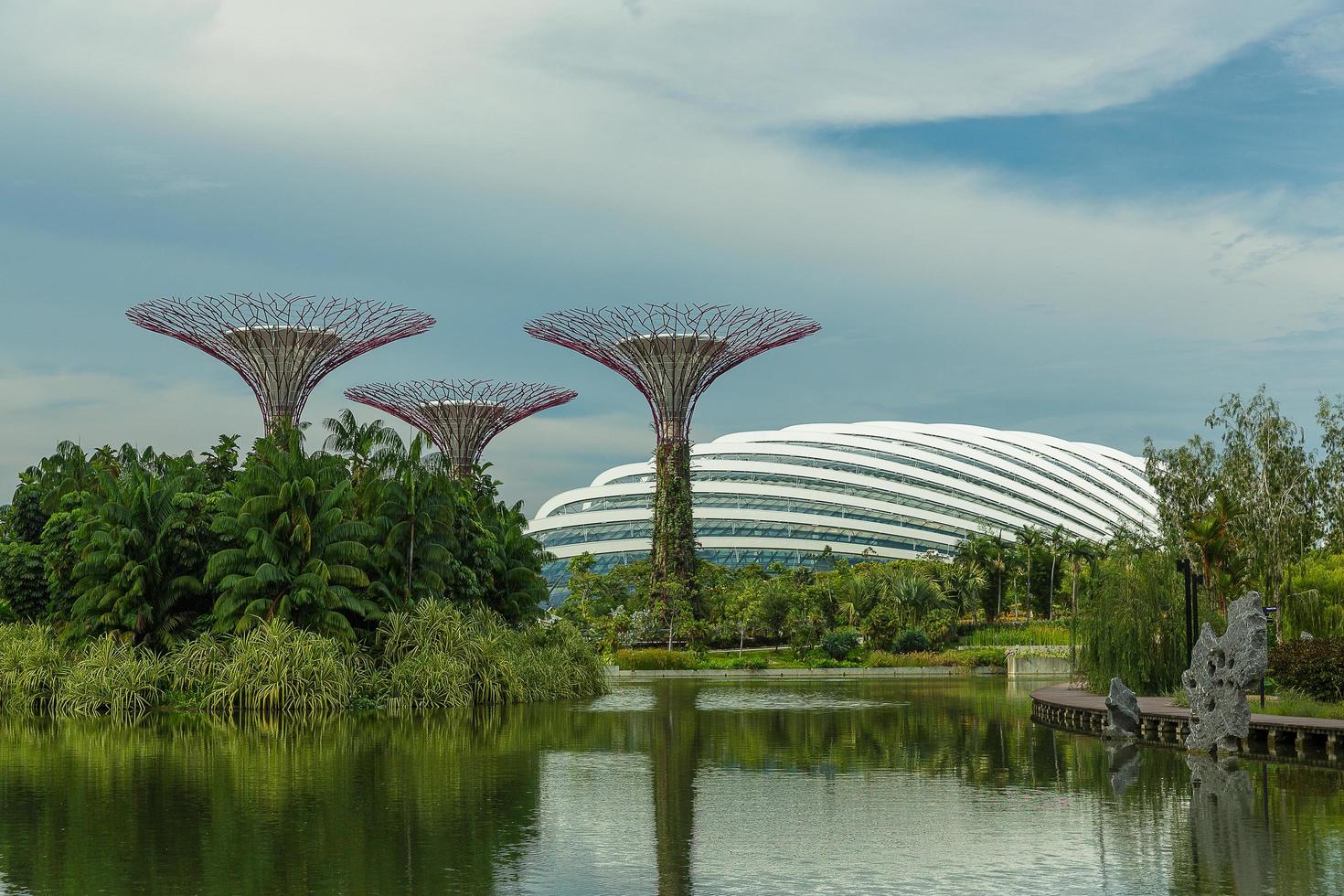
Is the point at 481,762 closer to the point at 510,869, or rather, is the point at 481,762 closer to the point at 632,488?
the point at 510,869

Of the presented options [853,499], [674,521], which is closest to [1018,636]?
[674,521]

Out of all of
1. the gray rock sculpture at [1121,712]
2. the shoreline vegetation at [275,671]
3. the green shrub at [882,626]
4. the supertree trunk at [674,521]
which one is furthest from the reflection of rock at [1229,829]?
the supertree trunk at [674,521]

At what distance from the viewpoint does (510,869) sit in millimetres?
13414

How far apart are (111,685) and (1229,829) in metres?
29.1

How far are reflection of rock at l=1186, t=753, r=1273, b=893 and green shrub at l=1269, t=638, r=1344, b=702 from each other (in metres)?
7.18

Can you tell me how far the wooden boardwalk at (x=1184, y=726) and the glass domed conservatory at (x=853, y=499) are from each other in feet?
219

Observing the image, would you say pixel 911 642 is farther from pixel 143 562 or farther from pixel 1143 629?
pixel 143 562

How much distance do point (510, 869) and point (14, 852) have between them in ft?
18.1

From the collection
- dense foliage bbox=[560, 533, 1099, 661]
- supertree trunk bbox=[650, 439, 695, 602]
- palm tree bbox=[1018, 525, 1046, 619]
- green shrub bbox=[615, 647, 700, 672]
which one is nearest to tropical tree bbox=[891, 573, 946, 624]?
dense foliage bbox=[560, 533, 1099, 661]

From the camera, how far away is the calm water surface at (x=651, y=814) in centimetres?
1301

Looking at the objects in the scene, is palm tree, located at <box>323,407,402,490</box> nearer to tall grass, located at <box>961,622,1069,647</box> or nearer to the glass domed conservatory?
tall grass, located at <box>961,622,1069,647</box>

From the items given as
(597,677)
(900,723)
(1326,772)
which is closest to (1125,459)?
(597,677)

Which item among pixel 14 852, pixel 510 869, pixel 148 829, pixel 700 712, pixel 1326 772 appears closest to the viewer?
pixel 510 869

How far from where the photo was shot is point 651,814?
17.2 m
